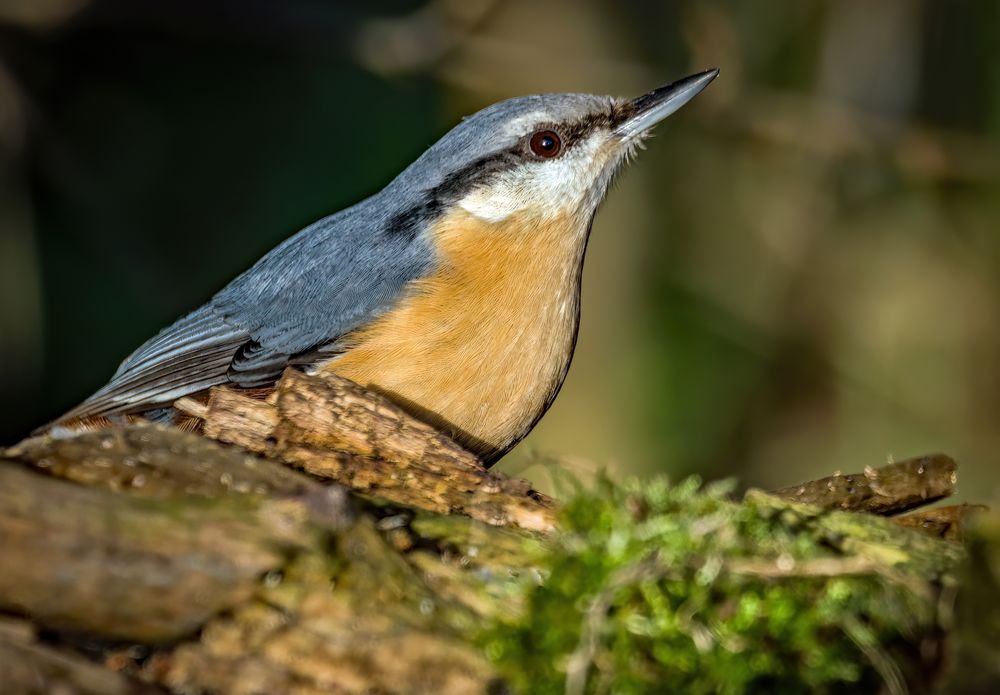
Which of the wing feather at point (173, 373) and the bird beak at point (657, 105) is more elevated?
the bird beak at point (657, 105)

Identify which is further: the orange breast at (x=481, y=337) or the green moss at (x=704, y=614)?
the orange breast at (x=481, y=337)

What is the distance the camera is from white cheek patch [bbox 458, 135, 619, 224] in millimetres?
4137

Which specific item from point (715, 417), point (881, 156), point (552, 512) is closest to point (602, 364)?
point (715, 417)

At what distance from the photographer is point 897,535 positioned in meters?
2.47

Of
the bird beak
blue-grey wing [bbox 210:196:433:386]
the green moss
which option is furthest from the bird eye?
the green moss

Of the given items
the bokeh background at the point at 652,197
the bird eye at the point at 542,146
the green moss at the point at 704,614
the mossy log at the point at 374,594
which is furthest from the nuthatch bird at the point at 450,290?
the bokeh background at the point at 652,197

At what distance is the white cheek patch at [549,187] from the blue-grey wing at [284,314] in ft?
1.00

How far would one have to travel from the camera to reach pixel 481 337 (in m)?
3.70

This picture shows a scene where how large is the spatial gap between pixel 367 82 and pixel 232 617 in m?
5.74

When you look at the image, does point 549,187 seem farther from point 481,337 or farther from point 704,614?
point 704,614

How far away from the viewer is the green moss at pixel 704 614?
1.98 m

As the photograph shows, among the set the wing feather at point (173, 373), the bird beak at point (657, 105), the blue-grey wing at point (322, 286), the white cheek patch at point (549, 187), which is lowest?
the wing feather at point (173, 373)

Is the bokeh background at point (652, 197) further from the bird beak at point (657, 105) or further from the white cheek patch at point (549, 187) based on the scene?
the white cheek patch at point (549, 187)

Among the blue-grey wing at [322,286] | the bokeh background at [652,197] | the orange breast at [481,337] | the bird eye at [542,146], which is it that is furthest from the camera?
the bokeh background at [652,197]
